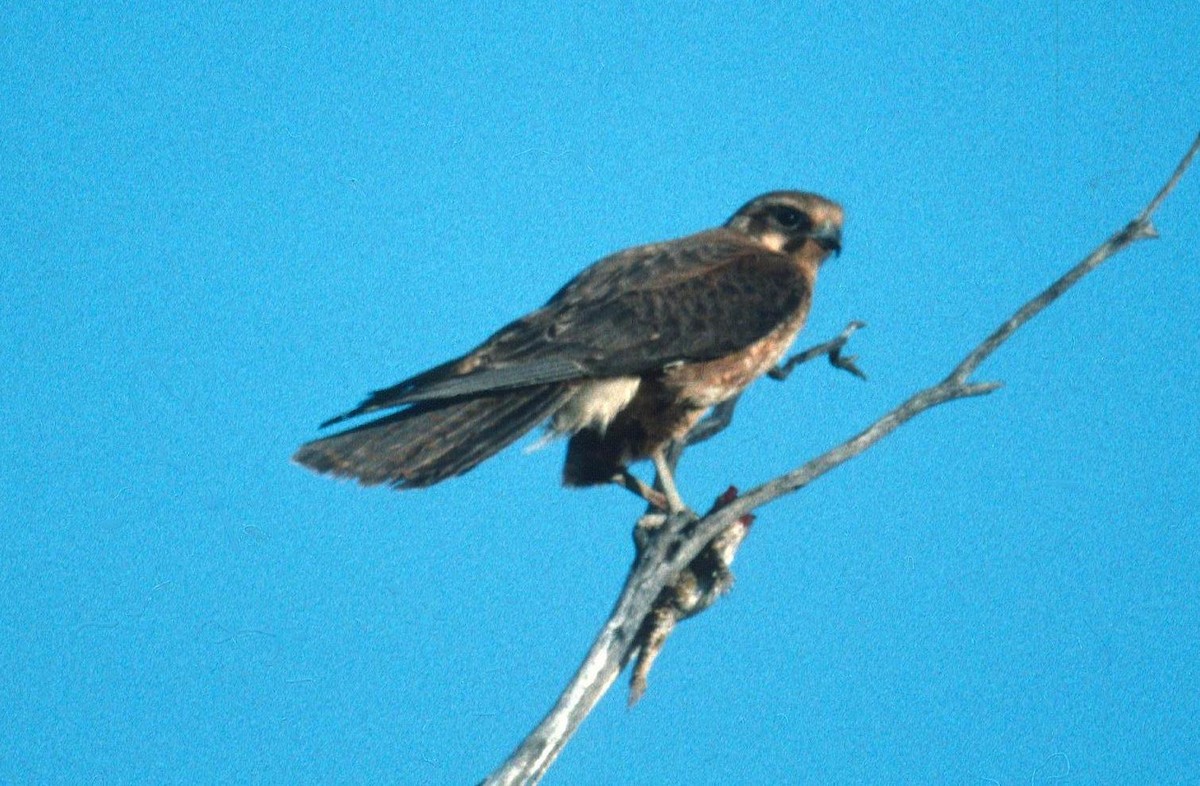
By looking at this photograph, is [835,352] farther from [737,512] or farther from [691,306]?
[737,512]

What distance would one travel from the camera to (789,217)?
20.3ft

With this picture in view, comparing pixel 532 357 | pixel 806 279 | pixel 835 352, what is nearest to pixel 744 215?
pixel 806 279

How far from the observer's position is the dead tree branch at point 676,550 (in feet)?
14.0

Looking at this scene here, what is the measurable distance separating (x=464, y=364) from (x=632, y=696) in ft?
3.84

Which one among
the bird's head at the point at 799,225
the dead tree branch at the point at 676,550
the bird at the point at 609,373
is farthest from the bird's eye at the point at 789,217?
the dead tree branch at the point at 676,550

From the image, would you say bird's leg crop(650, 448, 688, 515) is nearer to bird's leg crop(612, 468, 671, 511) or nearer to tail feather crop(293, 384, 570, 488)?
bird's leg crop(612, 468, 671, 511)

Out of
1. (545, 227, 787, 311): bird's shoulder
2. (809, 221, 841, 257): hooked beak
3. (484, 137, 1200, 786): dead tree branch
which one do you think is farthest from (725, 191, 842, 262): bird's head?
(484, 137, 1200, 786): dead tree branch

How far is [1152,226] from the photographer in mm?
4559

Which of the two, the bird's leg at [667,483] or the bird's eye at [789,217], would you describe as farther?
the bird's eye at [789,217]

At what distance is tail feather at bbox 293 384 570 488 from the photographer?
4766 millimetres

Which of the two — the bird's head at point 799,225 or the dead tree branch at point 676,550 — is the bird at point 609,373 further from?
the dead tree branch at point 676,550

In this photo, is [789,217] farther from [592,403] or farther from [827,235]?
[592,403]

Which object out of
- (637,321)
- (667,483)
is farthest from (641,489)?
(637,321)

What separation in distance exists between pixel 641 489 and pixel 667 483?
0.60 ft
